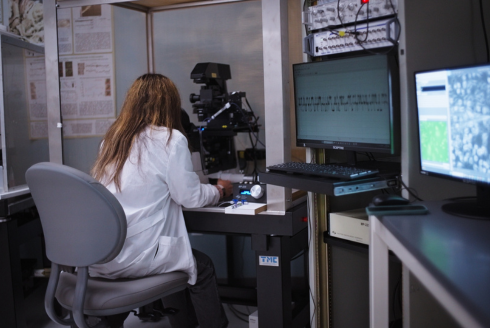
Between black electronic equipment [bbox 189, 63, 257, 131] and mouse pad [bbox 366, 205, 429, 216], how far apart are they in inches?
43.6

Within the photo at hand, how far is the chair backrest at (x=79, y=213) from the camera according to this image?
1.50 metres

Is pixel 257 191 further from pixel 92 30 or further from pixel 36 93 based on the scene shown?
pixel 92 30

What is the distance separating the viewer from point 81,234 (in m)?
1.55

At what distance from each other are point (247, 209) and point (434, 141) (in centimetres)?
83

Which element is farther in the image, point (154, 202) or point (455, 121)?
point (154, 202)

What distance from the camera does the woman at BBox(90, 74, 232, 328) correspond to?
182cm

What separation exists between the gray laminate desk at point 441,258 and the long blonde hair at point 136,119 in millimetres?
1038

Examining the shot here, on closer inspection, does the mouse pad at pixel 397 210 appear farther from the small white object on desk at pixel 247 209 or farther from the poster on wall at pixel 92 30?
the poster on wall at pixel 92 30

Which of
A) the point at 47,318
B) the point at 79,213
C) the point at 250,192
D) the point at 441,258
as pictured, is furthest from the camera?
the point at 47,318

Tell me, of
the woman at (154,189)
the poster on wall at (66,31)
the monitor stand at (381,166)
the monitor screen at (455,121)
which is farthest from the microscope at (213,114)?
the poster on wall at (66,31)

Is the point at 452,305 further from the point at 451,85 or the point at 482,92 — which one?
the point at 451,85

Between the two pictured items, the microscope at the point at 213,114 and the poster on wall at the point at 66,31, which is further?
the poster on wall at the point at 66,31

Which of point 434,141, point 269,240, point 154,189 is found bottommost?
point 269,240

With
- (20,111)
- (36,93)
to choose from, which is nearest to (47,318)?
(20,111)
